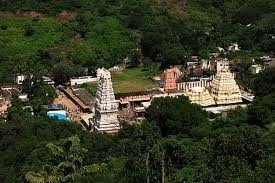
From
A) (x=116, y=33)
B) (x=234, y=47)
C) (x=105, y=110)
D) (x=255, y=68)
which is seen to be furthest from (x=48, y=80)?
(x=234, y=47)

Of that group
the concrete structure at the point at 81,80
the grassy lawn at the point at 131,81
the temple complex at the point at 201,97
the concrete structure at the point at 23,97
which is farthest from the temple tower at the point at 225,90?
the concrete structure at the point at 23,97

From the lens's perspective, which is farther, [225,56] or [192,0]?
[192,0]

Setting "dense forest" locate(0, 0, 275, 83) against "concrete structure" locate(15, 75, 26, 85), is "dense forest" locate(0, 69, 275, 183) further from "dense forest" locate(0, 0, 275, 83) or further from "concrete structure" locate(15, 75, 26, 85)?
"dense forest" locate(0, 0, 275, 83)

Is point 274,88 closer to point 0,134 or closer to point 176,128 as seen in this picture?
point 176,128

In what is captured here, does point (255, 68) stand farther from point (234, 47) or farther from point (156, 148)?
point (156, 148)

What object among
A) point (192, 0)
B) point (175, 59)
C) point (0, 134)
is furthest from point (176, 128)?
point (192, 0)

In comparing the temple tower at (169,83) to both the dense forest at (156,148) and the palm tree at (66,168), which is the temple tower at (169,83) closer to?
the dense forest at (156,148)

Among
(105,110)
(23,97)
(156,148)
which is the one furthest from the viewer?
(23,97)
